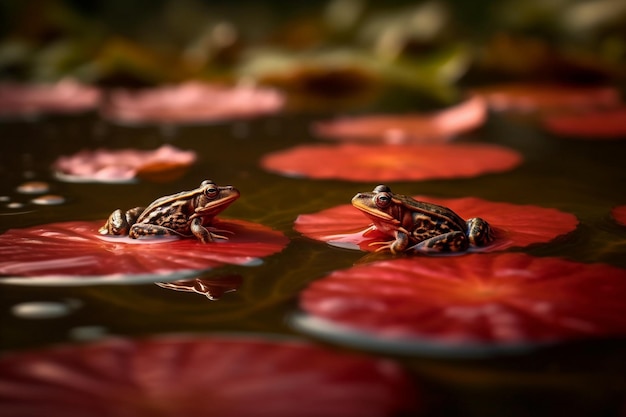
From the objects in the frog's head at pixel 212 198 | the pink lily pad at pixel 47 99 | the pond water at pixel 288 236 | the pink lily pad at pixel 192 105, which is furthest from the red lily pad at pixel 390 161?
the pink lily pad at pixel 47 99

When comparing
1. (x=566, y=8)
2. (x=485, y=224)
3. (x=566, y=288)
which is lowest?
(x=566, y=288)

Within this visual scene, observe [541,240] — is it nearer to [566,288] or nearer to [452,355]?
[566,288]

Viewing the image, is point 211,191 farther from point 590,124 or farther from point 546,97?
point 546,97

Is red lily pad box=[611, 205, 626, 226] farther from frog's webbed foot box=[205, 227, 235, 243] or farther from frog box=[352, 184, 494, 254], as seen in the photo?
frog's webbed foot box=[205, 227, 235, 243]

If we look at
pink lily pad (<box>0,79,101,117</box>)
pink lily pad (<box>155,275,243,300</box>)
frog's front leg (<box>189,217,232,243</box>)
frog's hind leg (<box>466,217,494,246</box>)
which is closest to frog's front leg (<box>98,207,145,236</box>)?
frog's front leg (<box>189,217,232,243</box>)

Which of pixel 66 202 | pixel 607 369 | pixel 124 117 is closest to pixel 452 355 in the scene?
pixel 607 369

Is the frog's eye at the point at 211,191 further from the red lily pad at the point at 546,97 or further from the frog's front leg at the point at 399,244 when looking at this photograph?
the red lily pad at the point at 546,97
